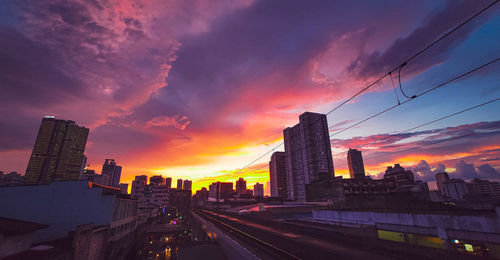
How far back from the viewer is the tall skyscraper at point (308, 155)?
129250 millimetres

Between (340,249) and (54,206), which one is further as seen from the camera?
(54,206)

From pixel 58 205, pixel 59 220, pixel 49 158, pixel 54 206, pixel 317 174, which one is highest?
pixel 49 158

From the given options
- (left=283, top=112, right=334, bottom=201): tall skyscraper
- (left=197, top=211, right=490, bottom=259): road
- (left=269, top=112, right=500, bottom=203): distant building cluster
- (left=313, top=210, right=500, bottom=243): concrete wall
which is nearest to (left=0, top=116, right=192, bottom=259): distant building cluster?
(left=197, top=211, right=490, bottom=259): road

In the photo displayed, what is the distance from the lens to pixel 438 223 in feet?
81.4

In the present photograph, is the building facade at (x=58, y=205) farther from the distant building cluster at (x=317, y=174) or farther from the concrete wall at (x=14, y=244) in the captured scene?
the distant building cluster at (x=317, y=174)

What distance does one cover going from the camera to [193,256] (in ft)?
67.4

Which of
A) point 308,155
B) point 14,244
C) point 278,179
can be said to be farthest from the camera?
point 278,179

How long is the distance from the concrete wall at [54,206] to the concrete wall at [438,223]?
43.6 metres

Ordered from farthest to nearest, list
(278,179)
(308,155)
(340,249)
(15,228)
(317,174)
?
(278,179) → (308,155) → (317,174) → (15,228) → (340,249)

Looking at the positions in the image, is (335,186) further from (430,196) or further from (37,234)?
(37,234)

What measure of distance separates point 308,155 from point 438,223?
109641 millimetres

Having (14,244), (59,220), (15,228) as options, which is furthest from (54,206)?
(14,244)

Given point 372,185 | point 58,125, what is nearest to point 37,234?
point 372,185

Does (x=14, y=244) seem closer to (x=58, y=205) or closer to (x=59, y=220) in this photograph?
(x=59, y=220)
